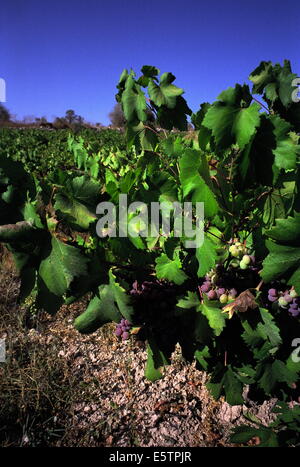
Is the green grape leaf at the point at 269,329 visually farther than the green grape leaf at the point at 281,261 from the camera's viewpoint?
Yes

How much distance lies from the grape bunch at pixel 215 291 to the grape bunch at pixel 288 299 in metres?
0.16

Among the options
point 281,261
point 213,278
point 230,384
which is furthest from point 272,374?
point 281,261

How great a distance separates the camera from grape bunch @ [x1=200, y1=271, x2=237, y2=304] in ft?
4.75

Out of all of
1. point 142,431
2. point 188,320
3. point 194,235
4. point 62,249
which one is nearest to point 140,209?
point 194,235

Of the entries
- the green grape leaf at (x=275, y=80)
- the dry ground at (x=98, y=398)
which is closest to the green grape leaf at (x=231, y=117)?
the green grape leaf at (x=275, y=80)

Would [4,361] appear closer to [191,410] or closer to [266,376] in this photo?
[191,410]

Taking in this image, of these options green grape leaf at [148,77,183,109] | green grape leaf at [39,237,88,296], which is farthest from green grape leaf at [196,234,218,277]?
green grape leaf at [148,77,183,109]

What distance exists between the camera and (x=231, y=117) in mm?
1192

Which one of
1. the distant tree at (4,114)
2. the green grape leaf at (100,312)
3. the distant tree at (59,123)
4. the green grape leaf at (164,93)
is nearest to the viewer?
the green grape leaf at (100,312)

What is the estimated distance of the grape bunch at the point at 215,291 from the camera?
145 centimetres

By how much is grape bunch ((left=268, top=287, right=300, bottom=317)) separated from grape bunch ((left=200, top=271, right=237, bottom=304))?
16 cm

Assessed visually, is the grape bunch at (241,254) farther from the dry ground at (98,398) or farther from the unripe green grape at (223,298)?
the dry ground at (98,398)

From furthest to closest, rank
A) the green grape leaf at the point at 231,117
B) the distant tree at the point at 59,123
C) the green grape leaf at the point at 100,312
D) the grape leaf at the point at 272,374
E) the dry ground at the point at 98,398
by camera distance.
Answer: the distant tree at the point at 59,123 < the dry ground at the point at 98,398 < the grape leaf at the point at 272,374 < the green grape leaf at the point at 100,312 < the green grape leaf at the point at 231,117
